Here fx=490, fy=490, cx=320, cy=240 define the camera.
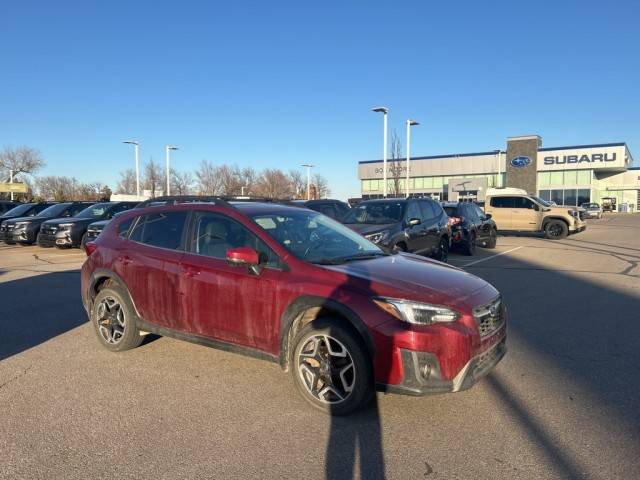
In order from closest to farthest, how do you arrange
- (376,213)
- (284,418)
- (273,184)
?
Answer: (284,418), (376,213), (273,184)

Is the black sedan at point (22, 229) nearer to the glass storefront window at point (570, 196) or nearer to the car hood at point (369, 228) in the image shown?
the car hood at point (369, 228)

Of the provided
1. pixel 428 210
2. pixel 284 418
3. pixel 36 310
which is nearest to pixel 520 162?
pixel 428 210

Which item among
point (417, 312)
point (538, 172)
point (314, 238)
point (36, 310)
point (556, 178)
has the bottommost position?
point (36, 310)

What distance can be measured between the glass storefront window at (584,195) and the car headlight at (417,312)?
5837 cm

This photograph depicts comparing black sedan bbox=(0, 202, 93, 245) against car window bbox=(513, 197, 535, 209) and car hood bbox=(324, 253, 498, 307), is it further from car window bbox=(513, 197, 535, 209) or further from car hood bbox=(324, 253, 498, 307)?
car window bbox=(513, 197, 535, 209)

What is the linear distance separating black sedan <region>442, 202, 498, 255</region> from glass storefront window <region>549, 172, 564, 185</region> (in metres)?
45.1

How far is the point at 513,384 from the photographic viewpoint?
433 cm

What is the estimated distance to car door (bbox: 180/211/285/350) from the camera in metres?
4.09

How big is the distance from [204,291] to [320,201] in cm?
1095

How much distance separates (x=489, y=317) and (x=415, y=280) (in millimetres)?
640

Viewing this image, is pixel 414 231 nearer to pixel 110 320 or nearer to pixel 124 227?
pixel 124 227

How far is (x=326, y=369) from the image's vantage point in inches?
149

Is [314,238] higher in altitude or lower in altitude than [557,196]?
lower

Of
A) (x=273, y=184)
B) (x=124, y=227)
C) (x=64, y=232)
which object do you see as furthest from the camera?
(x=273, y=184)
